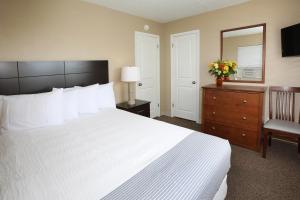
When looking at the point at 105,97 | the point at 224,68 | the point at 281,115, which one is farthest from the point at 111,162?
the point at 281,115

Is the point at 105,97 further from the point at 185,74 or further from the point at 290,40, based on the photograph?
the point at 290,40

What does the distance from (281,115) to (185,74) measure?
2.00m

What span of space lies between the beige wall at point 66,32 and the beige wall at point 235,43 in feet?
5.93

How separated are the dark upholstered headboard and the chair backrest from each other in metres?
2.79

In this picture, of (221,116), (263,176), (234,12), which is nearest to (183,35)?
(234,12)

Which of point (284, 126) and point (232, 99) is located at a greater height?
point (232, 99)

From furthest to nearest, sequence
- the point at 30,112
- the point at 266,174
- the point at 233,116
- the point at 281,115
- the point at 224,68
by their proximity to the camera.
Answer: the point at 224,68, the point at 233,116, the point at 281,115, the point at 266,174, the point at 30,112

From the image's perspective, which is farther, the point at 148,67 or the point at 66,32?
the point at 148,67

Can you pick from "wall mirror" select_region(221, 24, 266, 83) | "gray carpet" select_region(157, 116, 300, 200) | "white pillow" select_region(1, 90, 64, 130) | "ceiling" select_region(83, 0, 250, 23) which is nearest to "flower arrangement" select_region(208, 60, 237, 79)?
"wall mirror" select_region(221, 24, 266, 83)

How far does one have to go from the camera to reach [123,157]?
4.44ft

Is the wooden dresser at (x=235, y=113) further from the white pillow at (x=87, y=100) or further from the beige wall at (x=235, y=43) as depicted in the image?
the white pillow at (x=87, y=100)

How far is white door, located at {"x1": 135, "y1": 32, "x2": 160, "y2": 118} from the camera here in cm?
386

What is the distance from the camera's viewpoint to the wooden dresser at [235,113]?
2659mm

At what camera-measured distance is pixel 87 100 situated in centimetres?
243
